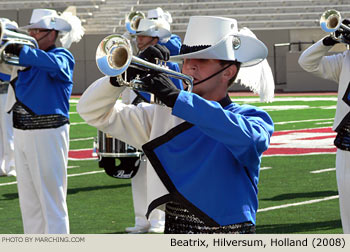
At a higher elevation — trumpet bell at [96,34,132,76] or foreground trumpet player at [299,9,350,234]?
trumpet bell at [96,34,132,76]

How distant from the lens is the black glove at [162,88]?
9.97ft

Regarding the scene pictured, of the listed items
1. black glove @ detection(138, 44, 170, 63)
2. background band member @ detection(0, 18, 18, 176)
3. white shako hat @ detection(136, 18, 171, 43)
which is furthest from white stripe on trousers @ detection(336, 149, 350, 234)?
background band member @ detection(0, 18, 18, 176)

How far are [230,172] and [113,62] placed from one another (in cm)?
61

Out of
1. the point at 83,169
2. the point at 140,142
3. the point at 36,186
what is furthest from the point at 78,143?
the point at 140,142

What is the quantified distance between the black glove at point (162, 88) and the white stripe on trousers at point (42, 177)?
3.53m

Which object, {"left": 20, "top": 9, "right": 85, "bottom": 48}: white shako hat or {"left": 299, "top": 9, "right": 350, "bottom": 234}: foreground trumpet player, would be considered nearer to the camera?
{"left": 299, "top": 9, "right": 350, "bottom": 234}: foreground trumpet player

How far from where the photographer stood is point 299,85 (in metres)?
28.6

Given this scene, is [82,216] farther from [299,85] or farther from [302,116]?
[299,85]

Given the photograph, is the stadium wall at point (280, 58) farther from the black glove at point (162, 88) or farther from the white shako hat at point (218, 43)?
the black glove at point (162, 88)

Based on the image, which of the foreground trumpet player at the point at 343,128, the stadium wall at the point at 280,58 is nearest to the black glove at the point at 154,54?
the foreground trumpet player at the point at 343,128

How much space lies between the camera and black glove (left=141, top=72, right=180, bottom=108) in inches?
120

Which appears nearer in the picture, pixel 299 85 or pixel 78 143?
pixel 78 143

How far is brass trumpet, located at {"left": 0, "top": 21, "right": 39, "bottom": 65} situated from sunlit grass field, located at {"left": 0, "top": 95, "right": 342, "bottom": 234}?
1.99 m

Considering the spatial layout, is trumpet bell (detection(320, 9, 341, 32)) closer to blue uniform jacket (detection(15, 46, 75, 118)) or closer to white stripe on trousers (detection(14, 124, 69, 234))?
blue uniform jacket (detection(15, 46, 75, 118))
